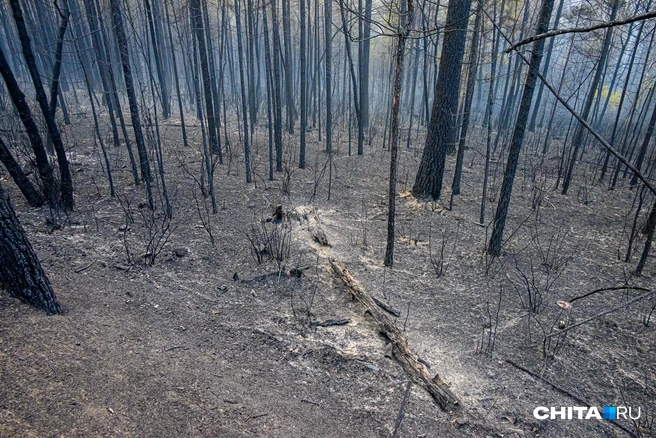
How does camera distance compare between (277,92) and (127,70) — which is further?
(277,92)

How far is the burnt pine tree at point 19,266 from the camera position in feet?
9.12

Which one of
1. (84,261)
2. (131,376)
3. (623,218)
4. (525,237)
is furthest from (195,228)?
(623,218)

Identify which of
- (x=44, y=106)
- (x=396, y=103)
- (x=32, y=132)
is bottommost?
(x=32, y=132)

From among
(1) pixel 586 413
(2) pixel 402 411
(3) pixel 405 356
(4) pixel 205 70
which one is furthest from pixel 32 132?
→ (1) pixel 586 413

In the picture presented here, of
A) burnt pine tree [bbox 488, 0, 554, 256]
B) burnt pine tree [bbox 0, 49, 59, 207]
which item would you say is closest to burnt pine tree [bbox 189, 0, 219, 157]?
burnt pine tree [bbox 0, 49, 59, 207]

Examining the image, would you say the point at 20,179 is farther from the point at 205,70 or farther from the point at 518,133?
the point at 518,133

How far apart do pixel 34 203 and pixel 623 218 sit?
11384 mm

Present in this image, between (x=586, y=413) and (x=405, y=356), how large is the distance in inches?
63.7

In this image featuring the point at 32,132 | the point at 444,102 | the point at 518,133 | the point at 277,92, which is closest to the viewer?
the point at 518,133

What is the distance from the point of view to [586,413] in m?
3.05

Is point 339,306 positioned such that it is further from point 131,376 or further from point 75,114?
point 75,114

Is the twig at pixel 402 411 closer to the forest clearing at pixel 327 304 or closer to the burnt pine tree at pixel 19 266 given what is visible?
the forest clearing at pixel 327 304

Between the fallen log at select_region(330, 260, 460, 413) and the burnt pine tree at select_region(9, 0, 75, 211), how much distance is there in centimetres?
477

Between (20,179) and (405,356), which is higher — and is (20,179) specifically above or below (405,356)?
above
